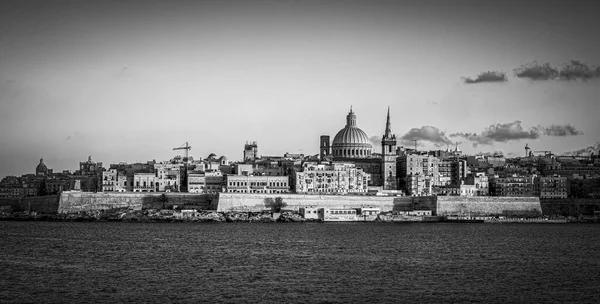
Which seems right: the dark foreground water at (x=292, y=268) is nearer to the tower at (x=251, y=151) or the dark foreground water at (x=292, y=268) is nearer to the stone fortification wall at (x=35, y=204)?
the stone fortification wall at (x=35, y=204)

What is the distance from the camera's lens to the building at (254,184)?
233 ft

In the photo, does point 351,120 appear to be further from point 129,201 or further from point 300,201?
point 129,201

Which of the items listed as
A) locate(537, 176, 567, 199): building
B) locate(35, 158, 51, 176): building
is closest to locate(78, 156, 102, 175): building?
locate(35, 158, 51, 176): building

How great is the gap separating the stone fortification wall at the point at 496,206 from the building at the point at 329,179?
872cm

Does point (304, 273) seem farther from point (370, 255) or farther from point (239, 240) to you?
point (239, 240)

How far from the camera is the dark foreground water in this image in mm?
24172

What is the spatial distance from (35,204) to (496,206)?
36.5 m

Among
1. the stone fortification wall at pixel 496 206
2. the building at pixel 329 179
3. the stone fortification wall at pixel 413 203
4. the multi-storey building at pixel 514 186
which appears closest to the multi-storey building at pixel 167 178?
the building at pixel 329 179

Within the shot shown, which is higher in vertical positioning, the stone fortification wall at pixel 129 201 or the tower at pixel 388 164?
the tower at pixel 388 164

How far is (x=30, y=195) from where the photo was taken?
78062mm

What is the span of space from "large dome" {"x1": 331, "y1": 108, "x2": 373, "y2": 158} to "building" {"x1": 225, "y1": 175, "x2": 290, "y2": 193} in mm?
17054

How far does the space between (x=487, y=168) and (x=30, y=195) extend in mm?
43959

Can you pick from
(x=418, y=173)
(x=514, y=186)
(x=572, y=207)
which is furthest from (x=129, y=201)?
(x=572, y=207)

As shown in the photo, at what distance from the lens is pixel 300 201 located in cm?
6956
